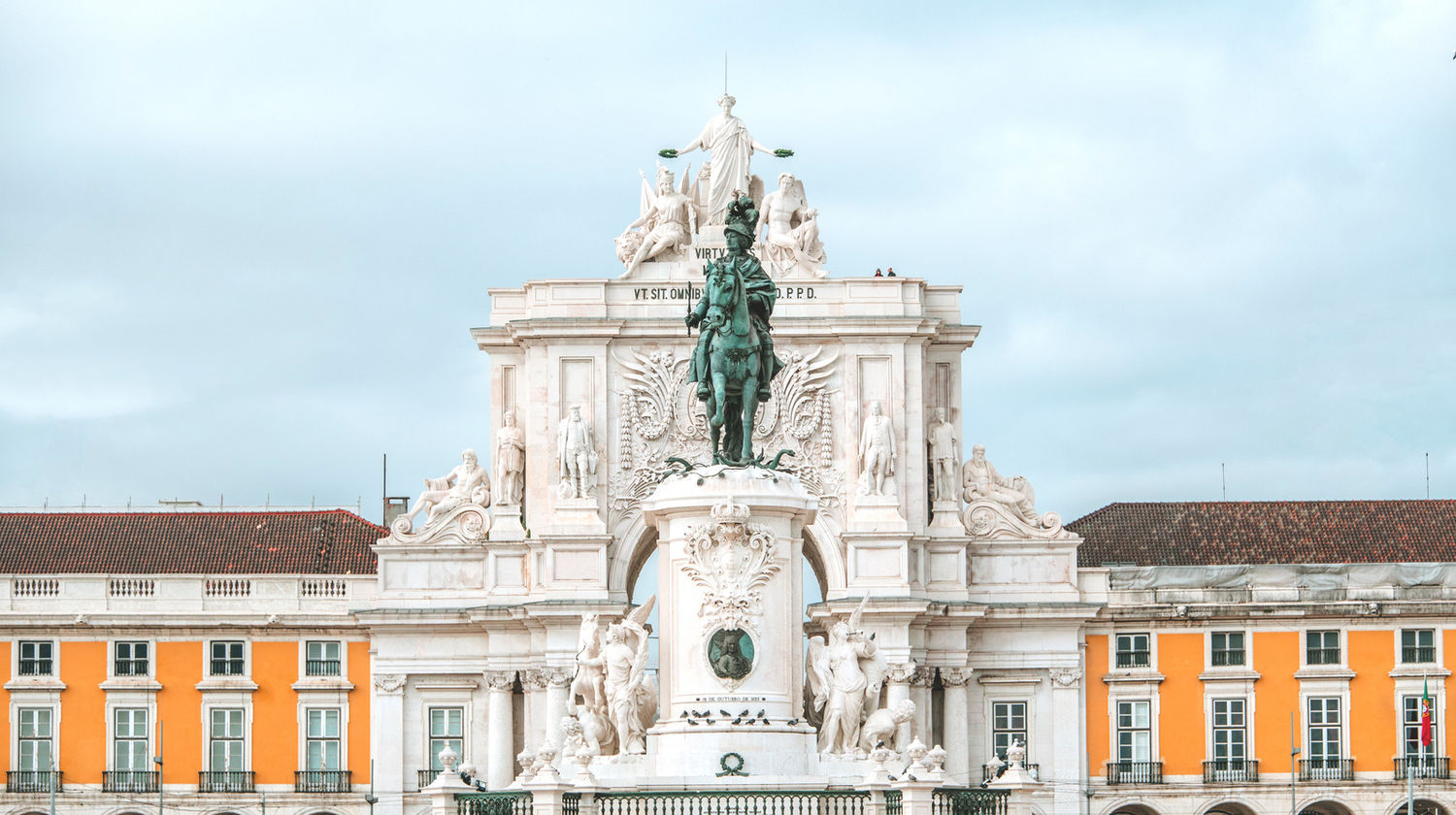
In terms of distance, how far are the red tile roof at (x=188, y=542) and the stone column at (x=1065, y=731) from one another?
52.3 ft

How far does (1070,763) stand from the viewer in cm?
6394

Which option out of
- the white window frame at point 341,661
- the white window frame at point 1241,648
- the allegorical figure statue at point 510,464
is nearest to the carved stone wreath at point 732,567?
the allegorical figure statue at point 510,464

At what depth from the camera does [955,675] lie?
2509 inches

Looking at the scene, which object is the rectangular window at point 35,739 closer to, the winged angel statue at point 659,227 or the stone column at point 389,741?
the stone column at point 389,741

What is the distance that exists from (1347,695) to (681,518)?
3667cm

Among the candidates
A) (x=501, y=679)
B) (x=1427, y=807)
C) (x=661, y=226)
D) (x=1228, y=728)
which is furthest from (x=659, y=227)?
(x=1427, y=807)

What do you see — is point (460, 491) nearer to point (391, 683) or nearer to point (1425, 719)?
point (391, 683)

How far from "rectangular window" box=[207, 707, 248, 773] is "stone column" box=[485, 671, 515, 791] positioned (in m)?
5.68

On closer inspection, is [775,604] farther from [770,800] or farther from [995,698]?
[995,698]

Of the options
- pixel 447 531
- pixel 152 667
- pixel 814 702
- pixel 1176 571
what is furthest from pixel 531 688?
pixel 814 702

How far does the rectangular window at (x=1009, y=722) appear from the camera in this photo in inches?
2525

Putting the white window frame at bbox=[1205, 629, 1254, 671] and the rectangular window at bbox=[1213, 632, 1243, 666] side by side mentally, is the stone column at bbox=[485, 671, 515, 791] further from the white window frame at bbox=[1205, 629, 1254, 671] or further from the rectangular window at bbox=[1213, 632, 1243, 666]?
the rectangular window at bbox=[1213, 632, 1243, 666]

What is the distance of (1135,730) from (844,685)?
1365 inches

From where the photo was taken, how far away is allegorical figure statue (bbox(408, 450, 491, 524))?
64.2 metres
